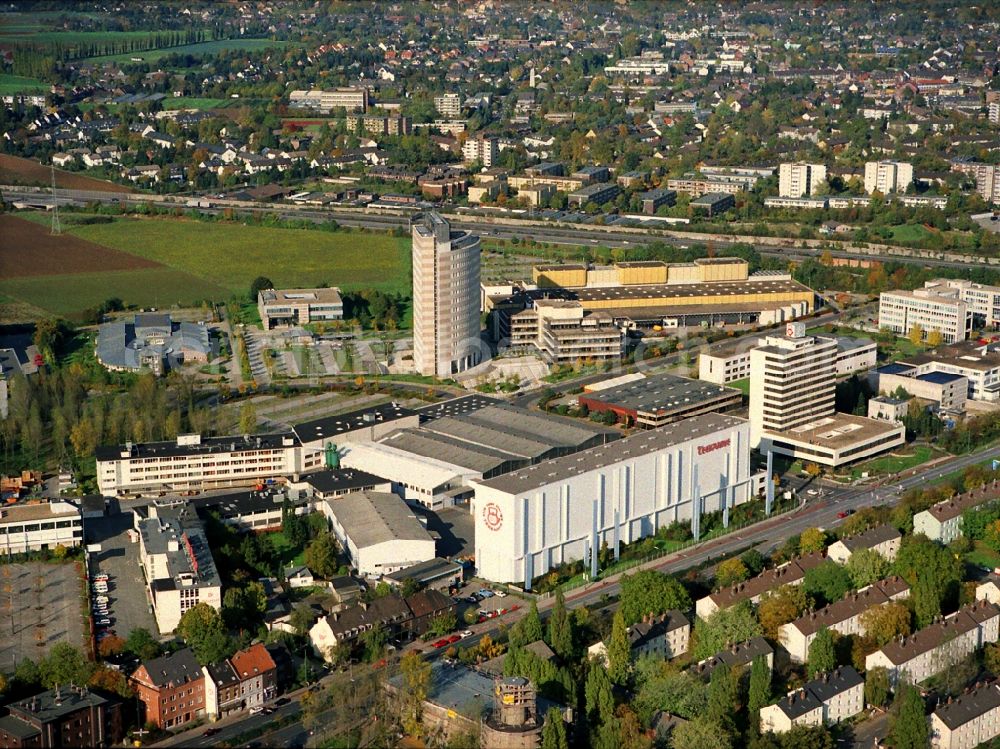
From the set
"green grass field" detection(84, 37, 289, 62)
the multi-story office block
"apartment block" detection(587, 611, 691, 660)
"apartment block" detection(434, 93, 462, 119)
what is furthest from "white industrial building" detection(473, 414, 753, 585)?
"green grass field" detection(84, 37, 289, 62)

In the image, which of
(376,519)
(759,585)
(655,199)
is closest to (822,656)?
(759,585)

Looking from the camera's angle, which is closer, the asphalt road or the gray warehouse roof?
the gray warehouse roof

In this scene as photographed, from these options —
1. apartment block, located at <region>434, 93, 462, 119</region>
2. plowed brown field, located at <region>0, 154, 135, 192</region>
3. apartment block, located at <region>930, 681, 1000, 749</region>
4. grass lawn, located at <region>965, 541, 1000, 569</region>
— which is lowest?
apartment block, located at <region>930, 681, 1000, 749</region>

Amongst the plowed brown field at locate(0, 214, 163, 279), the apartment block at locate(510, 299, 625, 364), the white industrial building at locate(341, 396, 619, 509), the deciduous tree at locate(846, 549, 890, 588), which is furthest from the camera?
the plowed brown field at locate(0, 214, 163, 279)

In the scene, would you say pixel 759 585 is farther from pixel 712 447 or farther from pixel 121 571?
pixel 121 571

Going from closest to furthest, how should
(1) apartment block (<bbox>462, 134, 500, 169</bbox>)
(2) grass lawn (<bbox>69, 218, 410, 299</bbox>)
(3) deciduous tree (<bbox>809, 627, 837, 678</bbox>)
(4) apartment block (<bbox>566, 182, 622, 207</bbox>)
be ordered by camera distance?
(3) deciduous tree (<bbox>809, 627, 837, 678</bbox>), (2) grass lawn (<bbox>69, 218, 410, 299</bbox>), (4) apartment block (<bbox>566, 182, 622, 207</bbox>), (1) apartment block (<bbox>462, 134, 500, 169</bbox>)

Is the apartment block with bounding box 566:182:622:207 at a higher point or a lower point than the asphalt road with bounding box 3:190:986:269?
higher

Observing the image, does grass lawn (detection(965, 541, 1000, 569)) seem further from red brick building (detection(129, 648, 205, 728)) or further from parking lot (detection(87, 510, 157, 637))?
parking lot (detection(87, 510, 157, 637))
